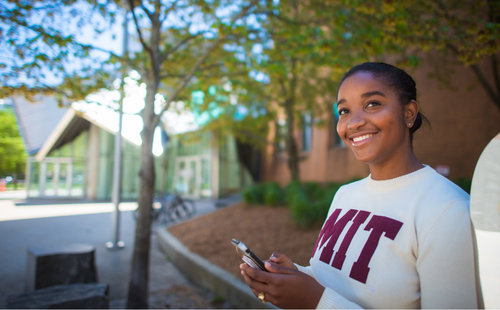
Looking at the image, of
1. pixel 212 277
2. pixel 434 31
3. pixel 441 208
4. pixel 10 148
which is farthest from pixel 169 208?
pixel 441 208

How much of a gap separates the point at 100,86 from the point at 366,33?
3788 mm

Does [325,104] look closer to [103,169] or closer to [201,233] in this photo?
[201,233]

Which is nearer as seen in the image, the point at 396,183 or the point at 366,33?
the point at 396,183

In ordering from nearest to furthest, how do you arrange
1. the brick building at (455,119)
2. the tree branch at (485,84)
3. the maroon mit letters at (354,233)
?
1. the maroon mit letters at (354,233)
2. the tree branch at (485,84)
3. the brick building at (455,119)

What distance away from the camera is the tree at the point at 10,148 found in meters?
3.55

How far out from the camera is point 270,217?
8281mm

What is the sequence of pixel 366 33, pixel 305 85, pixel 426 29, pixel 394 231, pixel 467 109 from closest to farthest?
pixel 394 231 < pixel 426 29 < pixel 366 33 < pixel 467 109 < pixel 305 85

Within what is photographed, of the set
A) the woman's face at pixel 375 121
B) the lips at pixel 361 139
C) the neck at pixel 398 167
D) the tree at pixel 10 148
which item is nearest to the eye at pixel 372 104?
the woman's face at pixel 375 121

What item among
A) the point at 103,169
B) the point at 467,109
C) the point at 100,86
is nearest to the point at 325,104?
the point at 467,109

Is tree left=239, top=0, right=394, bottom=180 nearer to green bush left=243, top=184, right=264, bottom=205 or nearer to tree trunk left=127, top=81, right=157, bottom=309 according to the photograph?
tree trunk left=127, top=81, right=157, bottom=309

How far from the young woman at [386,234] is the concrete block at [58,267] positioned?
3.64m

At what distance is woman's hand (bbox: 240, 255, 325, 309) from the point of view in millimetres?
970

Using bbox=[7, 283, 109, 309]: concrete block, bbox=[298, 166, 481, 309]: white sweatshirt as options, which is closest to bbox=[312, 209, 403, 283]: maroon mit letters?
bbox=[298, 166, 481, 309]: white sweatshirt

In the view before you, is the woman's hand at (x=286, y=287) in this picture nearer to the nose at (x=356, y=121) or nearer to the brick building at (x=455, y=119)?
the nose at (x=356, y=121)
